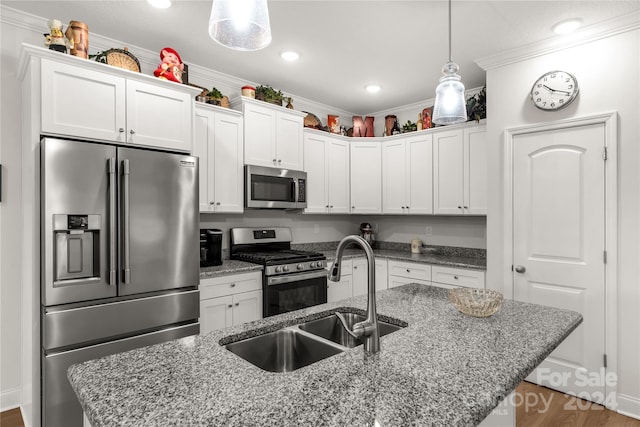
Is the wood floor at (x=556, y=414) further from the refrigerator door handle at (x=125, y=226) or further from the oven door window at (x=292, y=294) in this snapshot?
the oven door window at (x=292, y=294)

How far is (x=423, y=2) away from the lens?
227 centimetres

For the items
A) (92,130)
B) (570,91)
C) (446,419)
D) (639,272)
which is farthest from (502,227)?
(92,130)

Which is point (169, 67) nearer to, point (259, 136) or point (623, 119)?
point (259, 136)

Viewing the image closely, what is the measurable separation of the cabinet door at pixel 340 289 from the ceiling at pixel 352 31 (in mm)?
2119

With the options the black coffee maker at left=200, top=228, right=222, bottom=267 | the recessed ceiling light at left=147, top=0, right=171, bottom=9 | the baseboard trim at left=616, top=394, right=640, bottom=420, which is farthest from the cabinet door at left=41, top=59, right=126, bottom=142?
the baseboard trim at left=616, top=394, right=640, bottom=420

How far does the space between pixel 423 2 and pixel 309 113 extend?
219 cm

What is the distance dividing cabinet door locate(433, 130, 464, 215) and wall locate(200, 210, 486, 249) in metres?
0.36

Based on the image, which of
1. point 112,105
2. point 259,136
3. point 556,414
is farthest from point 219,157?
point 556,414

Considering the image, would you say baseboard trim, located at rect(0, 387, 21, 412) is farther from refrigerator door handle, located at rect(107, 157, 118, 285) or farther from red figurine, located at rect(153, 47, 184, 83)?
red figurine, located at rect(153, 47, 184, 83)

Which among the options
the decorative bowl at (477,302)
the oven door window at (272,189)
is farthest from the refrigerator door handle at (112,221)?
the decorative bowl at (477,302)

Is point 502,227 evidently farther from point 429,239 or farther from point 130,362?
point 130,362

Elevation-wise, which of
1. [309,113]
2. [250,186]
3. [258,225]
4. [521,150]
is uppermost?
[309,113]

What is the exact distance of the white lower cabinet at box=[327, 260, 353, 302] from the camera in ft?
12.3

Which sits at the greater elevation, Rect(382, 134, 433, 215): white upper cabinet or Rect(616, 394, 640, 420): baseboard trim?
Rect(382, 134, 433, 215): white upper cabinet
